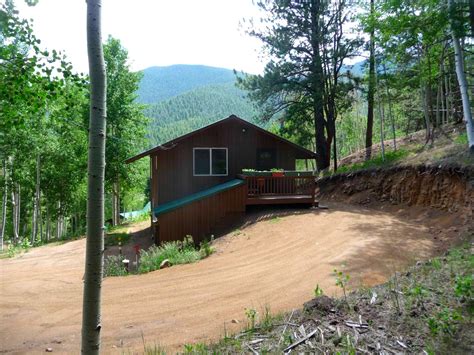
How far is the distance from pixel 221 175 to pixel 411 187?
27.7 ft

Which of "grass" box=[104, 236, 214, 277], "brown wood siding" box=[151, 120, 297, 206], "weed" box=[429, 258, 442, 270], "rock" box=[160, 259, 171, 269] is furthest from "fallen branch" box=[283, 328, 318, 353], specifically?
"brown wood siding" box=[151, 120, 297, 206]

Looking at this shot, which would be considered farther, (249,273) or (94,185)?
(249,273)

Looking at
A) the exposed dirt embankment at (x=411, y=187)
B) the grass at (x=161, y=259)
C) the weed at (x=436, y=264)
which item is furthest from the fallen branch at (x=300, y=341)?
the exposed dirt embankment at (x=411, y=187)

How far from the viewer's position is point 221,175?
17.2 meters

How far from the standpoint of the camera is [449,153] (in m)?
12.0

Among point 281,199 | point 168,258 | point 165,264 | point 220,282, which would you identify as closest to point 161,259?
point 168,258

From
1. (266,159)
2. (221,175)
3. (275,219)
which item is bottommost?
(275,219)

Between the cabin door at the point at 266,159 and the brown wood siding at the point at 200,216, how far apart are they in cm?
386

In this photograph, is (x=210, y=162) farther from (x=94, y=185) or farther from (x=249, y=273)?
(x=94, y=185)

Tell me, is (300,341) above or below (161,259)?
above

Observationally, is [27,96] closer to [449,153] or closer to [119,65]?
[449,153]

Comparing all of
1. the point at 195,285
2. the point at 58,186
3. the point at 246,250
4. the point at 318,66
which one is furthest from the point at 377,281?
the point at 58,186

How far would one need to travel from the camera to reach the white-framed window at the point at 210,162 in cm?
1697

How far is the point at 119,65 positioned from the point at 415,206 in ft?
A: 71.7
